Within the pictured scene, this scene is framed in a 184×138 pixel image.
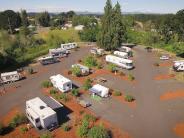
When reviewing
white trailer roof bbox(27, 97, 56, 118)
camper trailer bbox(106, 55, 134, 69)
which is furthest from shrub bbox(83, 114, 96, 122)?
camper trailer bbox(106, 55, 134, 69)

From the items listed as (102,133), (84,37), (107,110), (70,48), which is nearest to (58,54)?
(70,48)

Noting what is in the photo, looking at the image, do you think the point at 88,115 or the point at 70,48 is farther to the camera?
the point at 70,48

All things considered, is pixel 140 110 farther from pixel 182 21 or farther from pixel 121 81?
pixel 182 21

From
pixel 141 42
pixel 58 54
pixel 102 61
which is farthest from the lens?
pixel 141 42

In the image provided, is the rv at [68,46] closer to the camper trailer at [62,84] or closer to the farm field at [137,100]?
the farm field at [137,100]

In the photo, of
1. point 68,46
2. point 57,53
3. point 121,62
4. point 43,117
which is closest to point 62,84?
point 43,117

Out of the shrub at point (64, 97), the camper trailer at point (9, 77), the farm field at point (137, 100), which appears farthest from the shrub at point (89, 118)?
the camper trailer at point (9, 77)

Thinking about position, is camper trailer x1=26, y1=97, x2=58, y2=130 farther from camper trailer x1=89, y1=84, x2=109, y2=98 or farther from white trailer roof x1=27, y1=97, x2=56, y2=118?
camper trailer x1=89, y1=84, x2=109, y2=98

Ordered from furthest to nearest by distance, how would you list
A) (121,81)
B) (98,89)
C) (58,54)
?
(58,54) → (121,81) → (98,89)
